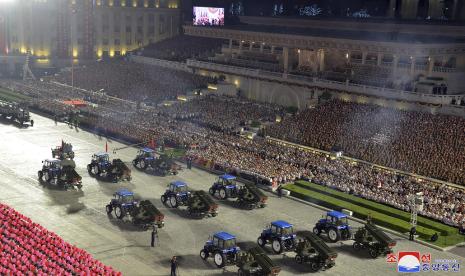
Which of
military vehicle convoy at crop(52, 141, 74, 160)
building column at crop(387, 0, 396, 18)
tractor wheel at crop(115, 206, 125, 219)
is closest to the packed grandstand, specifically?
military vehicle convoy at crop(52, 141, 74, 160)

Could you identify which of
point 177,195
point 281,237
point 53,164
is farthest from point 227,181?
point 53,164

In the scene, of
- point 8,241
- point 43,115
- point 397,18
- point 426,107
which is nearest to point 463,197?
point 426,107

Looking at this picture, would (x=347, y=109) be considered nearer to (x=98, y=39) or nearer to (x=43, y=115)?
(x=43, y=115)

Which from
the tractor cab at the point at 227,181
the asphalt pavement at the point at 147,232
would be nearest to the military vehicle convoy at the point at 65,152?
the asphalt pavement at the point at 147,232

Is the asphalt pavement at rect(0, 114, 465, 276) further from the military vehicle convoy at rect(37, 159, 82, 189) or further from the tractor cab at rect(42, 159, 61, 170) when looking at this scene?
the tractor cab at rect(42, 159, 61, 170)

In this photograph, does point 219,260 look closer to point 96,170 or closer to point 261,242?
point 261,242
